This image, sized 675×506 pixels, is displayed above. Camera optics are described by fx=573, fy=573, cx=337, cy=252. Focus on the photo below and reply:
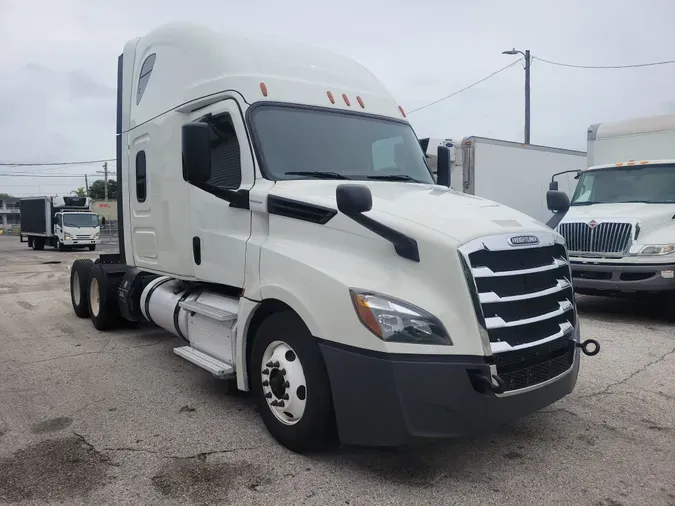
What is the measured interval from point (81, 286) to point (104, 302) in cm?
116

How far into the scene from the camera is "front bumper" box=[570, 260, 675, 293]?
816 centimetres

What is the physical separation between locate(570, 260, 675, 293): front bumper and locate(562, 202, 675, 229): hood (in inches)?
27.6

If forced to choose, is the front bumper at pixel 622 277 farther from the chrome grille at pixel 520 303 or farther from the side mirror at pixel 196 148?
the side mirror at pixel 196 148

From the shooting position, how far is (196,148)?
4.28 m

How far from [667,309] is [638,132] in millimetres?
3557

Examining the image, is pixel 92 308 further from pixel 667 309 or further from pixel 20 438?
pixel 667 309

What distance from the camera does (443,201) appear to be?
162 inches

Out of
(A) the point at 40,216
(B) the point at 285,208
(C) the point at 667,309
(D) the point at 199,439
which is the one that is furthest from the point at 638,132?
(A) the point at 40,216

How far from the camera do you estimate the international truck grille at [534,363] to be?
11.1 ft

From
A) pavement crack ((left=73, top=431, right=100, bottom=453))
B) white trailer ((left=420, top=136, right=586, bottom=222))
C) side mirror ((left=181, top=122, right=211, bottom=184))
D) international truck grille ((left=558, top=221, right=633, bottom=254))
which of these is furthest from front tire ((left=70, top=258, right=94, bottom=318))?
international truck grille ((left=558, top=221, right=633, bottom=254))

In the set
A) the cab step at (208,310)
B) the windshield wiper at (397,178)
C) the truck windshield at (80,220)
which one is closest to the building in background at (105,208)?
the truck windshield at (80,220)

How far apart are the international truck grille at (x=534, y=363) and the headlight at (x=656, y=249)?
5315 millimetres

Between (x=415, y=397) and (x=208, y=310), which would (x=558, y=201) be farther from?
(x=208, y=310)

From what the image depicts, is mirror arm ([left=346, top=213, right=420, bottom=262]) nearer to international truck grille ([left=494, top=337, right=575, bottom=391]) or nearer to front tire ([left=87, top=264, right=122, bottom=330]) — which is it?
international truck grille ([left=494, top=337, right=575, bottom=391])
